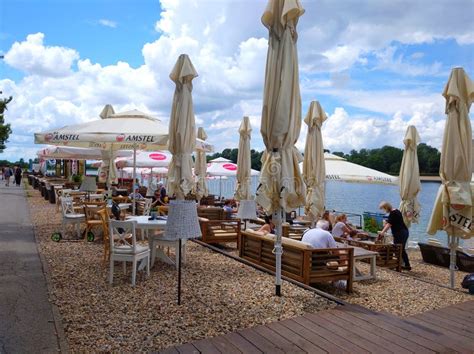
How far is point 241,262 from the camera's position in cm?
717

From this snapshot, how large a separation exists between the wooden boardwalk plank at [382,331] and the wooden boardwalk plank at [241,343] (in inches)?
48.6

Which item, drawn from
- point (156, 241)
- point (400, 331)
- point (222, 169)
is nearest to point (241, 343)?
point (400, 331)

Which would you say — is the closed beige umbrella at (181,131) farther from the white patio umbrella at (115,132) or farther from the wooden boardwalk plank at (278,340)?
the wooden boardwalk plank at (278,340)

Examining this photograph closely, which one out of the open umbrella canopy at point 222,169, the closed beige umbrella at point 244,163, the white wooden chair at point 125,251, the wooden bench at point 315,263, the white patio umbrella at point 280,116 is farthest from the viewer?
the open umbrella canopy at point 222,169

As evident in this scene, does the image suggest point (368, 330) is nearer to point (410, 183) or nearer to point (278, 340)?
point (278, 340)

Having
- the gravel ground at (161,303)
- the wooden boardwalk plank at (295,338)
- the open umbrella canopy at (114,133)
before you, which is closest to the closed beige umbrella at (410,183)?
the gravel ground at (161,303)

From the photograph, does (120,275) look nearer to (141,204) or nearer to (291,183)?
(291,183)

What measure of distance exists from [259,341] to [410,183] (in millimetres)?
8117

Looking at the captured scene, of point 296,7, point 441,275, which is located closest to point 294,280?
point 296,7

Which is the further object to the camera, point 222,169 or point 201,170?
point 222,169

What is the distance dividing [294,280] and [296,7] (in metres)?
3.64

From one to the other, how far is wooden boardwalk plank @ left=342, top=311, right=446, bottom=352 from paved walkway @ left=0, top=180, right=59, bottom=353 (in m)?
3.10

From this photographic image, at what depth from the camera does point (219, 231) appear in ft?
30.1

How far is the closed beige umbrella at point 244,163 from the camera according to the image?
13227 millimetres
